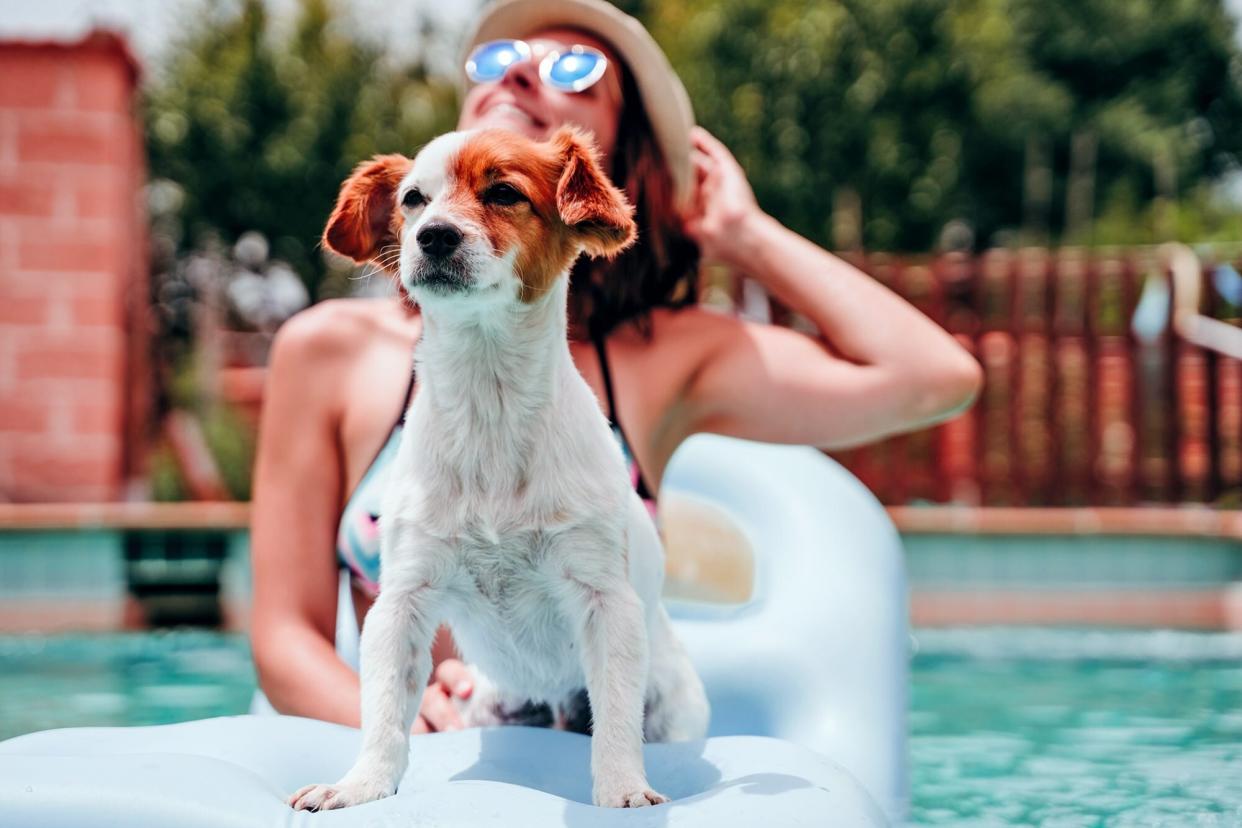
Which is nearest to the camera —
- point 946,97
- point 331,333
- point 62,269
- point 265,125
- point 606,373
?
point 606,373

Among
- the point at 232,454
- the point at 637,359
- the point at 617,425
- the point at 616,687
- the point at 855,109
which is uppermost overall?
the point at 855,109

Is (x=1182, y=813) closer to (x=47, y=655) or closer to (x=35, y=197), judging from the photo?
(x=47, y=655)

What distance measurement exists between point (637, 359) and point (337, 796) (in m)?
1.21

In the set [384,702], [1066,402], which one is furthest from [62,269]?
[384,702]

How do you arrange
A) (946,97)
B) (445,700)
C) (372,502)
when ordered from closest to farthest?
(445,700) < (372,502) < (946,97)

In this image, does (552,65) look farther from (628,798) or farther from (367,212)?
(628,798)

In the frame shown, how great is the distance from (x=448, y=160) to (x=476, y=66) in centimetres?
74

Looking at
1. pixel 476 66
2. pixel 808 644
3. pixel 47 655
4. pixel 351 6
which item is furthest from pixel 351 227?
pixel 351 6

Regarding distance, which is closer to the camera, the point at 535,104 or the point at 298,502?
the point at 535,104

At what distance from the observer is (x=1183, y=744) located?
423cm

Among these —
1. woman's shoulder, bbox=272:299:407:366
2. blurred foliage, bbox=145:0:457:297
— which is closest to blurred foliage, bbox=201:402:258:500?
woman's shoulder, bbox=272:299:407:366

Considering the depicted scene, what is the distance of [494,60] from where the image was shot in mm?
2225

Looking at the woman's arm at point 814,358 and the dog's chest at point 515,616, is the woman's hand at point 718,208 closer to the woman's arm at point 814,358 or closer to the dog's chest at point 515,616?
the woman's arm at point 814,358

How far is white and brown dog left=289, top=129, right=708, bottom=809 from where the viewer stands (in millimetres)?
1505
